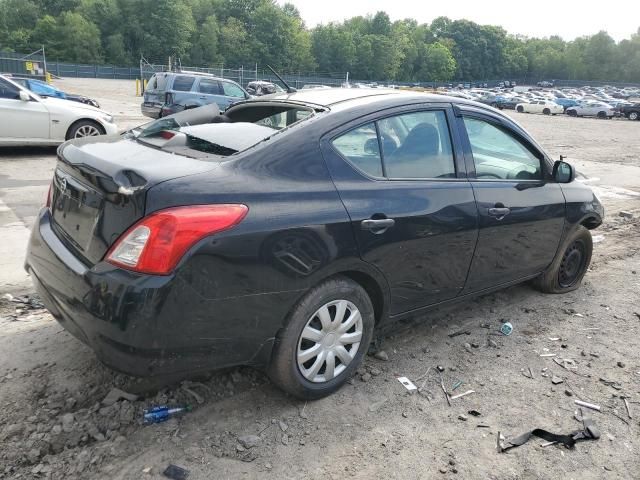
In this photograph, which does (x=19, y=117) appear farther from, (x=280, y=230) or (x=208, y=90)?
(x=280, y=230)

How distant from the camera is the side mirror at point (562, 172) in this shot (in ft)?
13.8

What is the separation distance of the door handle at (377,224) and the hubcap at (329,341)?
422 millimetres

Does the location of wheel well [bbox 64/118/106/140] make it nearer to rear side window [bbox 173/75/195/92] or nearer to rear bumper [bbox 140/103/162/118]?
rear bumper [bbox 140/103/162/118]

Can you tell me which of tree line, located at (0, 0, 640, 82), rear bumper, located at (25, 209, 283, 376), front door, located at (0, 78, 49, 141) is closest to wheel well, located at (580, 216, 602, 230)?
rear bumper, located at (25, 209, 283, 376)

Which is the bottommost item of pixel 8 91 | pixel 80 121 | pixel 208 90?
pixel 80 121

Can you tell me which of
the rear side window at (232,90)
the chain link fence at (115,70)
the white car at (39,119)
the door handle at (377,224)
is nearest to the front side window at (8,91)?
the white car at (39,119)

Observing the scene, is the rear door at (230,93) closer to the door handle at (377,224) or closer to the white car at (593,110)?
the door handle at (377,224)

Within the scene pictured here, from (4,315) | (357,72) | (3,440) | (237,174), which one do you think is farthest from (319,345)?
(357,72)

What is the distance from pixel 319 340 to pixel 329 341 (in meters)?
0.08

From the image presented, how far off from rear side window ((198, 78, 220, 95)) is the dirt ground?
14.2 metres

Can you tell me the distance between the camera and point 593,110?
1753 inches

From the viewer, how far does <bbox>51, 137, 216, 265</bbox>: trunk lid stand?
240 centimetres

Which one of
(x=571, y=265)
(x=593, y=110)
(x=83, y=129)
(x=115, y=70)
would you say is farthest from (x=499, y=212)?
(x=115, y=70)

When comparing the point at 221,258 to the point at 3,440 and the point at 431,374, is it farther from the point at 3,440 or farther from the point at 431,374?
the point at 431,374
